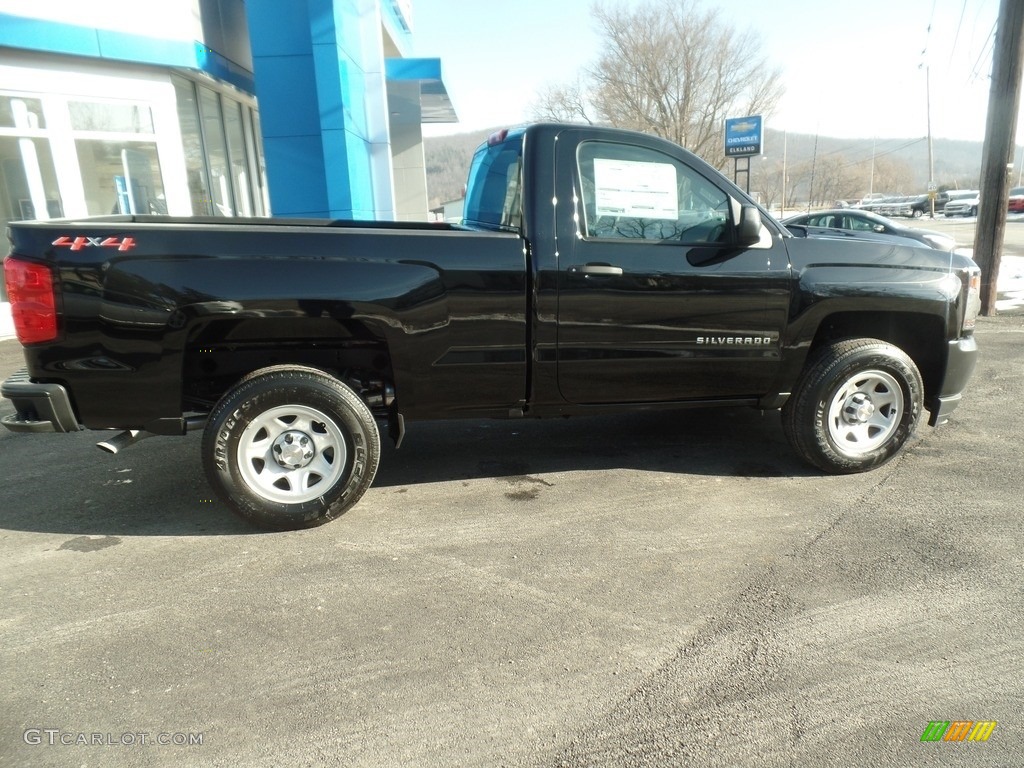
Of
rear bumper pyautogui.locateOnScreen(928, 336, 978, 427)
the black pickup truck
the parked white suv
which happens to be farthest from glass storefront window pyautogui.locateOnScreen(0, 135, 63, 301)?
the parked white suv

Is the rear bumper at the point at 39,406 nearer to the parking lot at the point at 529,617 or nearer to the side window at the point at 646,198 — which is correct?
the parking lot at the point at 529,617

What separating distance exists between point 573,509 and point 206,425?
199cm

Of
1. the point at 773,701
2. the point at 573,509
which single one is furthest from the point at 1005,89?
the point at 773,701

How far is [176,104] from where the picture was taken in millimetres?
11695

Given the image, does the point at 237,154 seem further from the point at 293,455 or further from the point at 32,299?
the point at 293,455

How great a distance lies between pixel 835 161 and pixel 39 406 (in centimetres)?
11972

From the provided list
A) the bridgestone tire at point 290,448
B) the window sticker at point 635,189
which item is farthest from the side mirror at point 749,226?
the bridgestone tire at point 290,448

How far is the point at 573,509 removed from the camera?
387 centimetres

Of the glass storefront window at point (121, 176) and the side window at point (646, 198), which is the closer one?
the side window at point (646, 198)

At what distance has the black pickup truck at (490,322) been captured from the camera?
3344 mm

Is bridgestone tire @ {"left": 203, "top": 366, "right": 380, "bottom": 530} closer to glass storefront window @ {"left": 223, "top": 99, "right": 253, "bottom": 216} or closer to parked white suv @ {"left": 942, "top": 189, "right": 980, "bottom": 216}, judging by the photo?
glass storefront window @ {"left": 223, "top": 99, "right": 253, "bottom": 216}

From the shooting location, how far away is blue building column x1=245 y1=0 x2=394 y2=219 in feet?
35.3

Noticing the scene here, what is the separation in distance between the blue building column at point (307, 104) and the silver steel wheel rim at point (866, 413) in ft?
29.0

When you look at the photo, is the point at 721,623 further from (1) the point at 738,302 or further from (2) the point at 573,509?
(1) the point at 738,302
